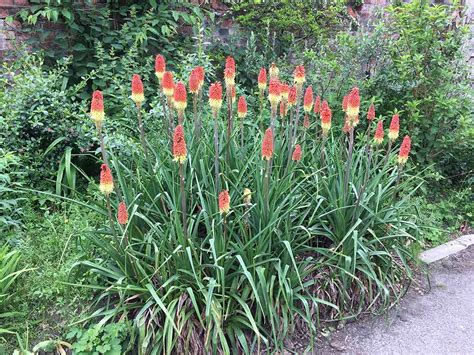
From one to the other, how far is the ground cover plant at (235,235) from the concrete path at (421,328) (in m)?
0.12

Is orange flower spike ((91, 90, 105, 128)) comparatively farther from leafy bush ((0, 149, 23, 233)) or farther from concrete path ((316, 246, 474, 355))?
concrete path ((316, 246, 474, 355))

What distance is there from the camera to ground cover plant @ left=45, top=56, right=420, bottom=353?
2426 mm

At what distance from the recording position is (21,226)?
10.7 ft

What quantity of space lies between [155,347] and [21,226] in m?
1.52

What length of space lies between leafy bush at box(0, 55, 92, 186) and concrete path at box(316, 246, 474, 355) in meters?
2.60

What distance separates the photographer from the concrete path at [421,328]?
9.10 feet

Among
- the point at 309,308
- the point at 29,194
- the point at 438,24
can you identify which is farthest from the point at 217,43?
the point at 309,308

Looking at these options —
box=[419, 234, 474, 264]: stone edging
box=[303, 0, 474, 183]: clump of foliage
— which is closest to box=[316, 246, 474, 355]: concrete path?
box=[419, 234, 474, 264]: stone edging

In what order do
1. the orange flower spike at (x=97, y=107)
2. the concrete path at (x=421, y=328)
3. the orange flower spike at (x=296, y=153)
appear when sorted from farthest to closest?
the orange flower spike at (x=296, y=153) → the concrete path at (x=421, y=328) → the orange flower spike at (x=97, y=107)

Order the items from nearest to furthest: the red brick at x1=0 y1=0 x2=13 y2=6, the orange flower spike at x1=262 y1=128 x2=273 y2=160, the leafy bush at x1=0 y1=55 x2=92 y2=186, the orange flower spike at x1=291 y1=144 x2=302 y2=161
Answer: the orange flower spike at x1=262 y1=128 x2=273 y2=160
the orange flower spike at x1=291 y1=144 x2=302 y2=161
the leafy bush at x1=0 y1=55 x2=92 y2=186
the red brick at x1=0 y1=0 x2=13 y2=6

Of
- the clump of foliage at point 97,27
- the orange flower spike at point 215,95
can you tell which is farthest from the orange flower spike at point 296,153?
the clump of foliage at point 97,27

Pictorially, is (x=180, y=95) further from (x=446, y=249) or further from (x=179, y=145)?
(x=446, y=249)

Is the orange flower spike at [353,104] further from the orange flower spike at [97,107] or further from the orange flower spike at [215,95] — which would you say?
the orange flower spike at [97,107]

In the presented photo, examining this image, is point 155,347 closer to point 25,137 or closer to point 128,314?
point 128,314
